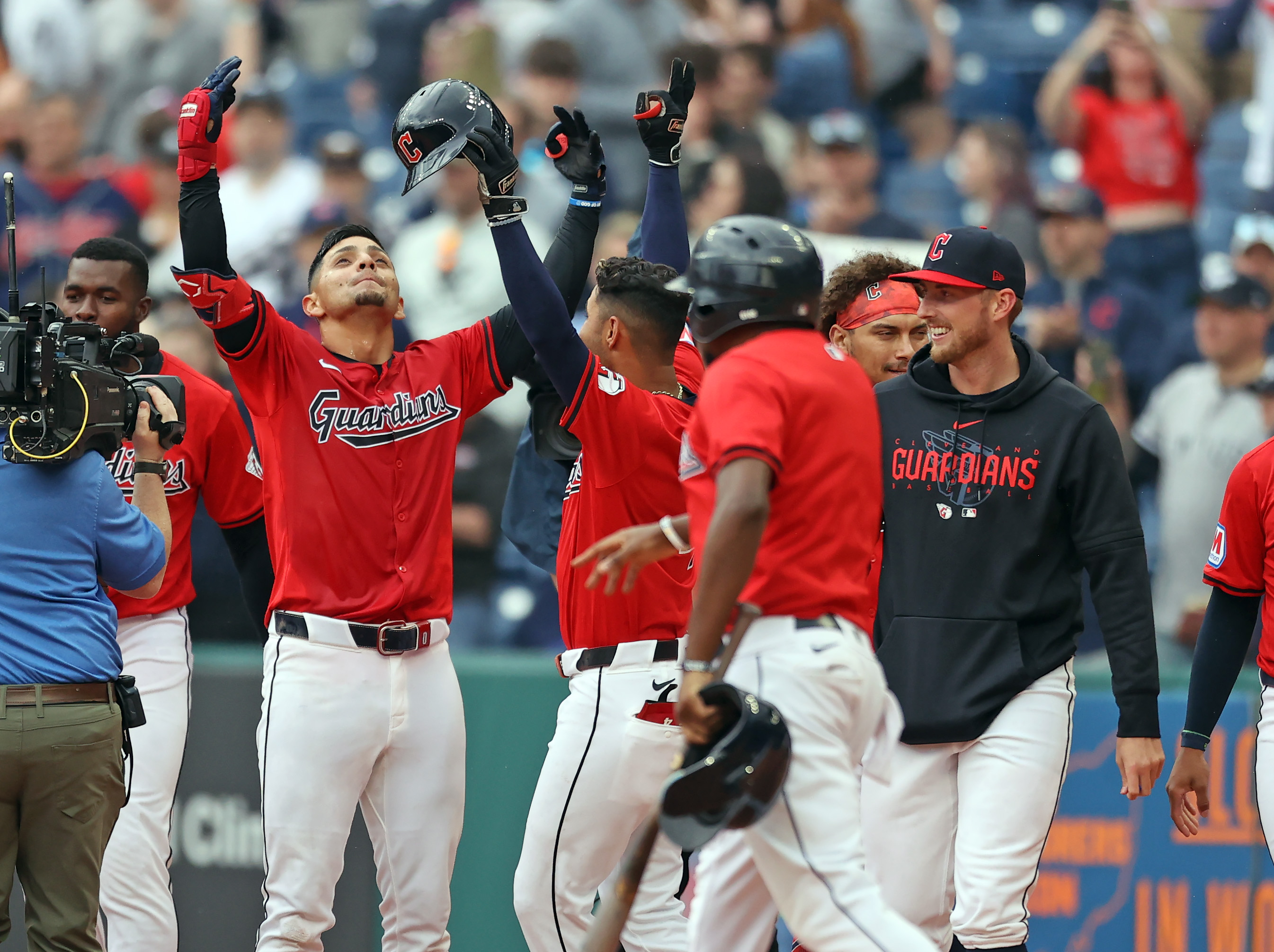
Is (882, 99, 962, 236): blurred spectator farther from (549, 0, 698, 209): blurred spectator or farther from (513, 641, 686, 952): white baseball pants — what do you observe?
(513, 641, 686, 952): white baseball pants

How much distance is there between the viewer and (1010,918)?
3.92 meters

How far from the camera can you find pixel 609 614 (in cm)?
421

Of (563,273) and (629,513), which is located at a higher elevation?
(563,273)

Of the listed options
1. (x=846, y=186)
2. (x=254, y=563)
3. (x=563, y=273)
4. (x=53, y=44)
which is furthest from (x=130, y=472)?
(x=53, y=44)

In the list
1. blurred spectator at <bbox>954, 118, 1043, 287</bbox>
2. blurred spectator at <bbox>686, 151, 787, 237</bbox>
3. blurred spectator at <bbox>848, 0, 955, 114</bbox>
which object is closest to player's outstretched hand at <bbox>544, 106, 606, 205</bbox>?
blurred spectator at <bbox>686, 151, 787, 237</bbox>

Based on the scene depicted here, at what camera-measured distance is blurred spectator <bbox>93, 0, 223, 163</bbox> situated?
9.41 metres

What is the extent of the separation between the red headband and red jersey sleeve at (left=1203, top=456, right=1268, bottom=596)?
3.84 feet

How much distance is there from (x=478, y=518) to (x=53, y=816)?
4216 millimetres

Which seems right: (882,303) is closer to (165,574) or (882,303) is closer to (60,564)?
(165,574)

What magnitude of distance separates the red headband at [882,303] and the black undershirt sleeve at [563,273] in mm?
972

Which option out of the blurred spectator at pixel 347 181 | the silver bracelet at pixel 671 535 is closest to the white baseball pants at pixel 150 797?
the silver bracelet at pixel 671 535

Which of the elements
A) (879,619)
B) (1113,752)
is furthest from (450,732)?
(1113,752)

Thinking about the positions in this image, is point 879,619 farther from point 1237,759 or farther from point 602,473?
point 1237,759

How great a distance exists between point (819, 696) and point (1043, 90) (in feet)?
21.5
